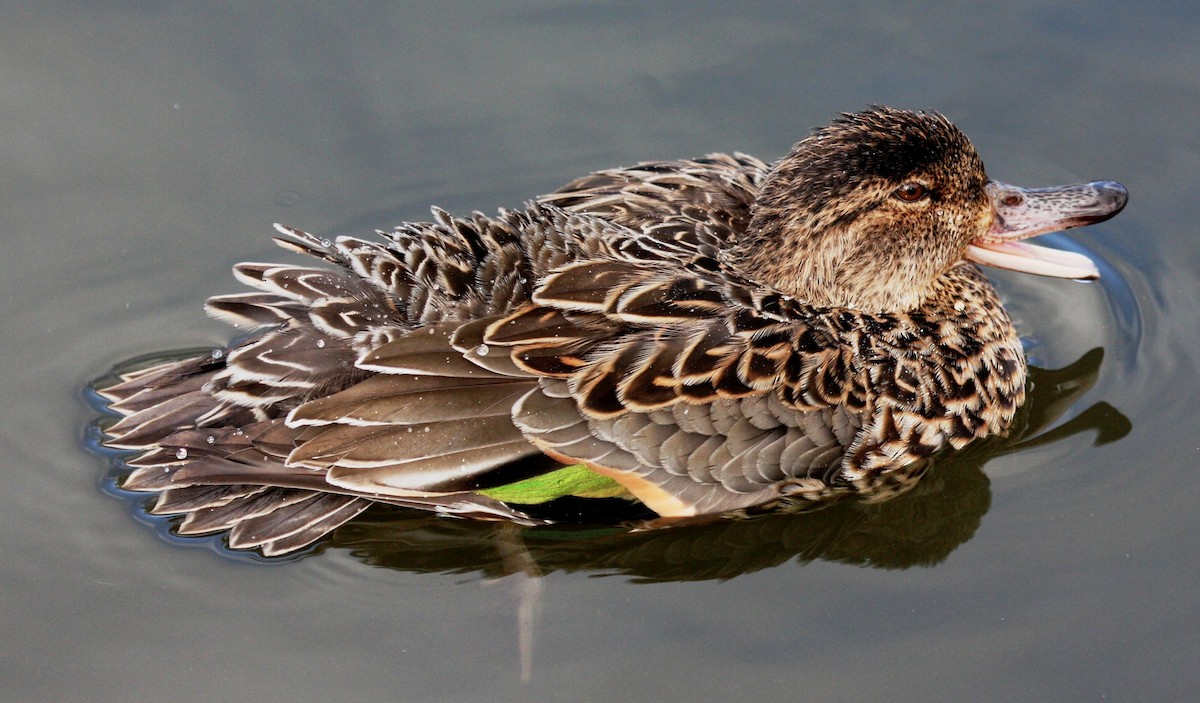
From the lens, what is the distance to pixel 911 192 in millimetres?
6156

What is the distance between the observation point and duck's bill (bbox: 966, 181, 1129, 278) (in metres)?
6.46

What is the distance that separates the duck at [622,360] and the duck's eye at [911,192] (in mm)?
11

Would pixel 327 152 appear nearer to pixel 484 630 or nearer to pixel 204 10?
pixel 204 10

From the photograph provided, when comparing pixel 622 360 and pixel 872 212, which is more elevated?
pixel 872 212

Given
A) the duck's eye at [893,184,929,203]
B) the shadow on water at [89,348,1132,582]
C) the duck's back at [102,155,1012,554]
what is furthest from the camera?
the duck's eye at [893,184,929,203]

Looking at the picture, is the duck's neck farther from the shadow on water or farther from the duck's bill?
the shadow on water

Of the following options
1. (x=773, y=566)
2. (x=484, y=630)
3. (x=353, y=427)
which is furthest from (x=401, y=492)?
(x=773, y=566)

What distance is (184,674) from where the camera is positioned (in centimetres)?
556

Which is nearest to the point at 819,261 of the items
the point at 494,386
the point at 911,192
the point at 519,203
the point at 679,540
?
the point at 911,192

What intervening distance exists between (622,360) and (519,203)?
2.51m

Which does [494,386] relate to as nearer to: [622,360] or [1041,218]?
[622,360]

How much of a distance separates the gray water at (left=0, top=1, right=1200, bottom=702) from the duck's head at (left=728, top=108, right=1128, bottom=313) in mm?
929

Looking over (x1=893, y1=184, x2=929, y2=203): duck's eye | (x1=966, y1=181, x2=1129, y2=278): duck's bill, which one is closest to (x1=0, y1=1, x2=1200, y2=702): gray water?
(x1=966, y1=181, x2=1129, y2=278): duck's bill

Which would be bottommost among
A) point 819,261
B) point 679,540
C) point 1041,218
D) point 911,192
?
point 679,540
